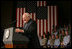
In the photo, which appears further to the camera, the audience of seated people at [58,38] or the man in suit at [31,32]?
the audience of seated people at [58,38]

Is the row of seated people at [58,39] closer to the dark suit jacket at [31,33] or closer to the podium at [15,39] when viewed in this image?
the dark suit jacket at [31,33]

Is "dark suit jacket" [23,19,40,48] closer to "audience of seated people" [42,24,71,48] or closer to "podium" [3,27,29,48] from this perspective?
"podium" [3,27,29,48]

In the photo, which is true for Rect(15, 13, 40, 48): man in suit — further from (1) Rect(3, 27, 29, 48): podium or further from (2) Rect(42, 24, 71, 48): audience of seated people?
(2) Rect(42, 24, 71, 48): audience of seated people

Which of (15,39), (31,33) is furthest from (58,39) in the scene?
(15,39)

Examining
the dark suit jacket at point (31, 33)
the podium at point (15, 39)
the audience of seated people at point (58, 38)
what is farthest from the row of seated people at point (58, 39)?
the podium at point (15, 39)

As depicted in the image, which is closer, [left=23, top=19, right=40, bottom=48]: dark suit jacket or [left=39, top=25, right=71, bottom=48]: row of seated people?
[left=23, top=19, right=40, bottom=48]: dark suit jacket

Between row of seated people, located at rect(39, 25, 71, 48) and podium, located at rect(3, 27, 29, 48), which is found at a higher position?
podium, located at rect(3, 27, 29, 48)

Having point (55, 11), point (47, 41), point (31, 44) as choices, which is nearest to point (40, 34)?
point (47, 41)

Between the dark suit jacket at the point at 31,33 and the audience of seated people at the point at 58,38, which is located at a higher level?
the dark suit jacket at the point at 31,33

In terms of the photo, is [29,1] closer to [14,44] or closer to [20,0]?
[20,0]

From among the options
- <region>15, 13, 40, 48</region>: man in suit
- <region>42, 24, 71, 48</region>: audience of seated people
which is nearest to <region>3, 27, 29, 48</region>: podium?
<region>15, 13, 40, 48</region>: man in suit

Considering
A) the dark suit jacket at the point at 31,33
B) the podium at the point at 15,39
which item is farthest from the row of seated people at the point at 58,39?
the podium at the point at 15,39

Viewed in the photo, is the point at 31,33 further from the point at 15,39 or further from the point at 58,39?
the point at 58,39

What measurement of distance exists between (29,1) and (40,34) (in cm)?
216
